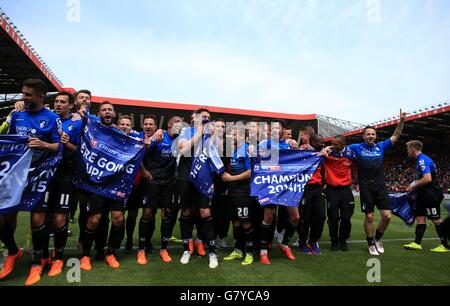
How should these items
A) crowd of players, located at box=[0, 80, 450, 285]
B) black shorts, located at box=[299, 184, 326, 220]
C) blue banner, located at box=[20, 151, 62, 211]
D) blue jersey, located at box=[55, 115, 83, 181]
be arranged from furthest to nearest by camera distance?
black shorts, located at box=[299, 184, 326, 220], blue jersey, located at box=[55, 115, 83, 181], crowd of players, located at box=[0, 80, 450, 285], blue banner, located at box=[20, 151, 62, 211]

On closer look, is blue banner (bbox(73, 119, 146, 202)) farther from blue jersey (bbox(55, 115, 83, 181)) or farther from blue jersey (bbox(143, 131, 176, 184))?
blue jersey (bbox(143, 131, 176, 184))

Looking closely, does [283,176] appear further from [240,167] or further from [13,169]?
[13,169]

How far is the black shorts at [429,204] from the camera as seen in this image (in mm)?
5684

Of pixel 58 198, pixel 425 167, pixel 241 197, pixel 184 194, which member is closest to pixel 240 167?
pixel 241 197

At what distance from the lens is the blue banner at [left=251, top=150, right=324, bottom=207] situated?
455cm

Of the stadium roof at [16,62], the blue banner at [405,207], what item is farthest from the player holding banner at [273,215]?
the stadium roof at [16,62]

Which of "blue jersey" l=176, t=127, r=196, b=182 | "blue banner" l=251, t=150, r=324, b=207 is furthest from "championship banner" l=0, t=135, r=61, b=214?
"blue banner" l=251, t=150, r=324, b=207

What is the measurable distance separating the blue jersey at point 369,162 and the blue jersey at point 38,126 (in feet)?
15.8

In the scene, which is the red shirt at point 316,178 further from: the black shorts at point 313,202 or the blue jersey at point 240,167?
the blue jersey at point 240,167

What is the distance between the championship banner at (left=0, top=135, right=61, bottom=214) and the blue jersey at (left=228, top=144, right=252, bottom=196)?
2456 mm

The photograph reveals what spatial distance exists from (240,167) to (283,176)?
680mm
